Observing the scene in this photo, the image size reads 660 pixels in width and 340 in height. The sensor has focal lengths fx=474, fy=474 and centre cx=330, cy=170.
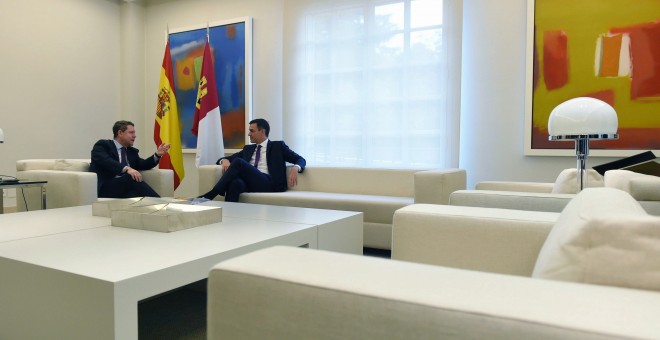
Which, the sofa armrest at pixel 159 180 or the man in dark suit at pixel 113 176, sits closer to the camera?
the man in dark suit at pixel 113 176

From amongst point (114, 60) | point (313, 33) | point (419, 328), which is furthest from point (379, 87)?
point (419, 328)

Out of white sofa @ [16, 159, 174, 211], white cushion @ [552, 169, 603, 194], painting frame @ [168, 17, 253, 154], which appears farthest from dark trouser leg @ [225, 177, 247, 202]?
white cushion @ [552, 169, 603, 194]

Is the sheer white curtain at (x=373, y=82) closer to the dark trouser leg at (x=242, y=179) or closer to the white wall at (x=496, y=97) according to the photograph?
the white wall at (x=496, y=97)

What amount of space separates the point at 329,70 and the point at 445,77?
4.15 ft

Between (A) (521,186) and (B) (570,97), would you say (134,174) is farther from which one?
(B) (570,97)

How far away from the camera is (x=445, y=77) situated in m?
4.42

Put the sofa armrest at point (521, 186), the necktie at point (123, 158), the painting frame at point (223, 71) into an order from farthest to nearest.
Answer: the painting frame at point (223, 71), the necktie at point (123, 158), the sofa armrest at point (521, 186)

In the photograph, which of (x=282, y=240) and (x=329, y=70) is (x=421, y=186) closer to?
(x=282, y=240)

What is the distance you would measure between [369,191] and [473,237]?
9.21ft

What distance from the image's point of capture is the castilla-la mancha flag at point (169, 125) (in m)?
5.45

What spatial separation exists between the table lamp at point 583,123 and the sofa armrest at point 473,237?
0.74 metres

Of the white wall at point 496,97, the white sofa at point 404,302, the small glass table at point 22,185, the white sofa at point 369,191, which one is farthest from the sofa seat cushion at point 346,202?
the white sofa at point 404,302

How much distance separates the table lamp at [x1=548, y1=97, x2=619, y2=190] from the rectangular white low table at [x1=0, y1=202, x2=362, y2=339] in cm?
112

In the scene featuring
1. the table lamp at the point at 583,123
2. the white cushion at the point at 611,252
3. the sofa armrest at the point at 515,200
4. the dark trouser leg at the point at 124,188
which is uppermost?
the table lamp at the point at 583,123
